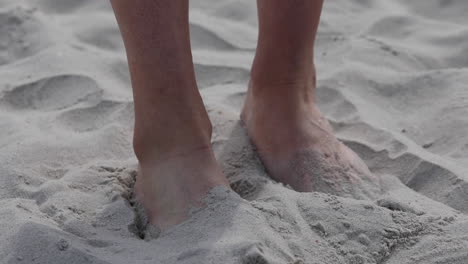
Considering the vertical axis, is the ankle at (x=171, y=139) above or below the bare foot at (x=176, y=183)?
above

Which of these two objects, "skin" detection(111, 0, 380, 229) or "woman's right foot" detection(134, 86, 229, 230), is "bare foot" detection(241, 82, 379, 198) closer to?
"skin" detection(111, 0, 380, 229)

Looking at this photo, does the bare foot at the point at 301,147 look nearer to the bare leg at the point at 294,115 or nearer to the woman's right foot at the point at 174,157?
the bare leg at the point at 294,115

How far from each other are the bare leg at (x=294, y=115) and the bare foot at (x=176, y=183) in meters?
0.23

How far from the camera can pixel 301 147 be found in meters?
1.53

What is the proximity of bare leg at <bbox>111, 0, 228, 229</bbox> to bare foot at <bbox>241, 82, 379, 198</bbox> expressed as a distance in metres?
0.22

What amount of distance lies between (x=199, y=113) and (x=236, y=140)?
0.31 m

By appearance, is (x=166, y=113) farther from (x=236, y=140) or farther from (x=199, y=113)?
(x=236, y=140)

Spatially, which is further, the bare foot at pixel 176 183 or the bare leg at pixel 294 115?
the bare leg at pixel 294 115

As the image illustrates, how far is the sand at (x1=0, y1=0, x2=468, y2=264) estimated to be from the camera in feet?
3.88

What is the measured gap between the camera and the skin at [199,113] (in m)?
1.30

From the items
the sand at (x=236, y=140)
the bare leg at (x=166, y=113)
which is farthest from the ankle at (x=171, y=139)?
the sand at (x=236, y=140)

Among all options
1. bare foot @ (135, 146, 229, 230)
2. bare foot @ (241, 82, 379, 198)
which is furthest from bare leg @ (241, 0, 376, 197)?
bare foot @ (135, 146, 229, 230)

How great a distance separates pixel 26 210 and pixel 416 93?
4.12ft

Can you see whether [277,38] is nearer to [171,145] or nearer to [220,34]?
[171,145]
